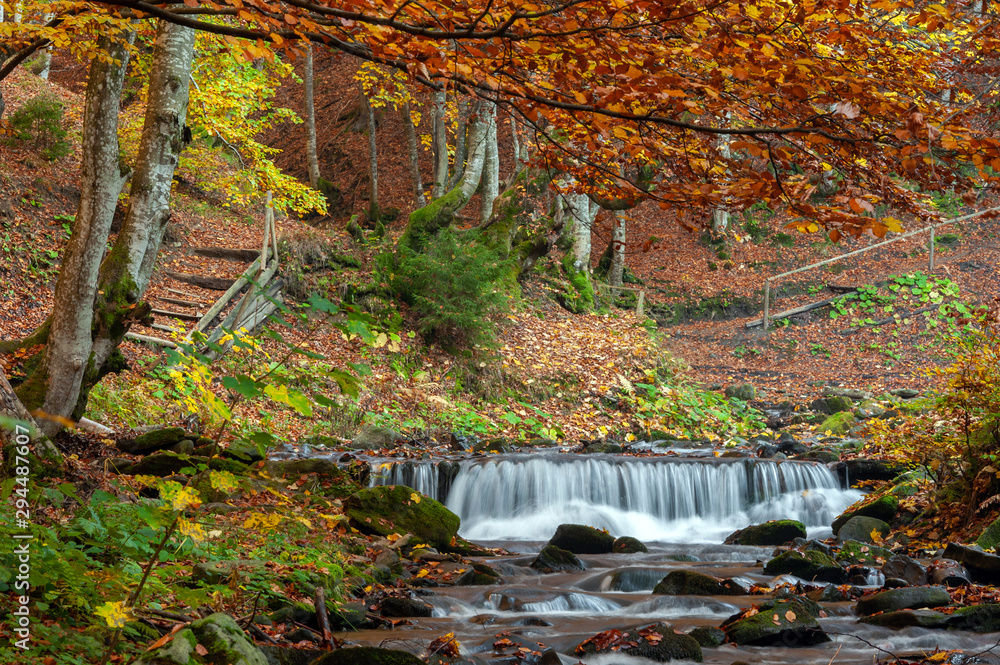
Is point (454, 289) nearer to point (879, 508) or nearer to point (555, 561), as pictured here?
point (555, 561)

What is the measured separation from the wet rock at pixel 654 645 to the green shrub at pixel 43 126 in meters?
→ 13.7

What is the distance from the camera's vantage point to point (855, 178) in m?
3.38

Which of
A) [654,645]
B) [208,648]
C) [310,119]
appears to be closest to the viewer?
[208,648]

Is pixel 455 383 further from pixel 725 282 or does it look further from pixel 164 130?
pixel 725 282

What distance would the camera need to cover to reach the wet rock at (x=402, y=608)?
5.10 metres

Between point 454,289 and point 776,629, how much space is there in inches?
377

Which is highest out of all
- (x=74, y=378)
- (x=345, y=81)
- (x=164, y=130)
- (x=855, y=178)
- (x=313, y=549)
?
(x=345, y=81)

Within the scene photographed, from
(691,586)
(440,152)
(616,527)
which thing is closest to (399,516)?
(691,586)

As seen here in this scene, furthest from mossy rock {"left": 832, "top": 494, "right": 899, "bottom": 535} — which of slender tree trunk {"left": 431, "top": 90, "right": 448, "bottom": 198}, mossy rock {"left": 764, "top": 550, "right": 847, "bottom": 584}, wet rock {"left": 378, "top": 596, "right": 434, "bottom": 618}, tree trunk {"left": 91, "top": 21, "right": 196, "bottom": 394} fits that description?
slender tree trunk {"left": 431, "top": 90, "right": 448, "bottom": 198}

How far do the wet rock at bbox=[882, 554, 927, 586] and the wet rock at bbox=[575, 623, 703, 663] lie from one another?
2465 millimetres

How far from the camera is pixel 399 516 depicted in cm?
728

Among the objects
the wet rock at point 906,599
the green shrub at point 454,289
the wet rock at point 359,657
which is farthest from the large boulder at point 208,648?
the green shrub at point 454,289

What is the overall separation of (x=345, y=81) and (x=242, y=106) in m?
17.0

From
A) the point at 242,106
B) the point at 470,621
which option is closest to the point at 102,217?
the point at 470,621
